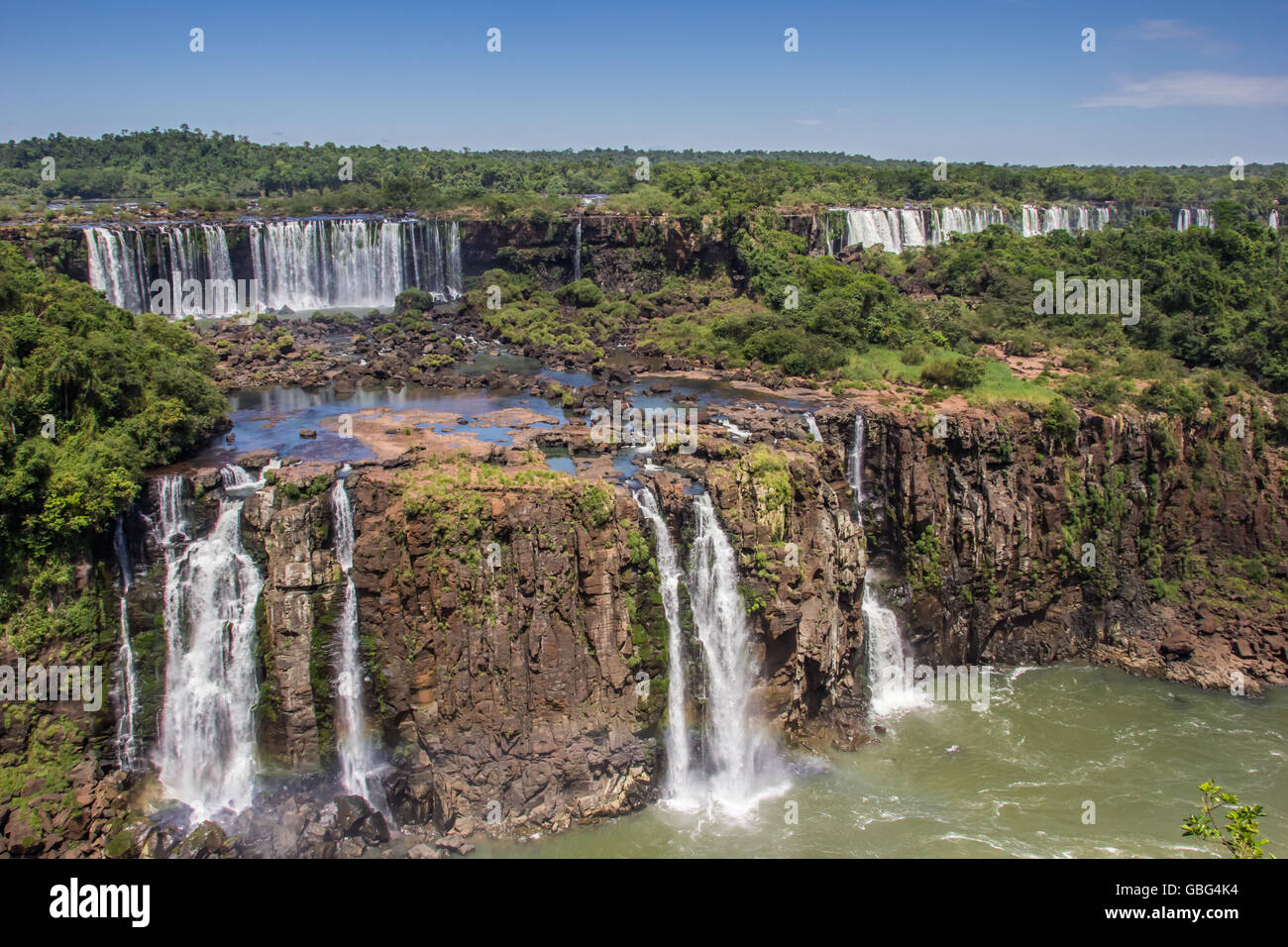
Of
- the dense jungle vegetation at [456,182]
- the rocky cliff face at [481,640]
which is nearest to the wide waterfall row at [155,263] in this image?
the dense jungle vegetation at [456,182]

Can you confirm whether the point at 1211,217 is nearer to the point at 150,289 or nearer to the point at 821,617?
the point at 821,617

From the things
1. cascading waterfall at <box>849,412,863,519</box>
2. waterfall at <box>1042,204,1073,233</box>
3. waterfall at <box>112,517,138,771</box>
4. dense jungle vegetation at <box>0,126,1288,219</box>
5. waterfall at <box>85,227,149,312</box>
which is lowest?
waterfall at <box>112,517,138,771</box>

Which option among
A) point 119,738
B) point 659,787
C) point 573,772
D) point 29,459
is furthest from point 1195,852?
point 29,459

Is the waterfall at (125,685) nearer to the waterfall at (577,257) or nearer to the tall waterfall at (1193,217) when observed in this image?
the waterfall at (577,257)

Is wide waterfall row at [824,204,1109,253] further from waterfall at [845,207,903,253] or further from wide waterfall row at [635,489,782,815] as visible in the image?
wide waterfall row at [635,489,782,815]

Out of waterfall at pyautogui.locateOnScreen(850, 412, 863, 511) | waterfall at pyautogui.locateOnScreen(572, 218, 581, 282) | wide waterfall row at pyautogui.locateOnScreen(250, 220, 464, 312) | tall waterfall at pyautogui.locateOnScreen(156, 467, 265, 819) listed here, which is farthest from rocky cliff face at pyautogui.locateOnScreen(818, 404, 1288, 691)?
wide waterfall row at pyautogui.locateOnScreen(250, 220, 464, 312)
